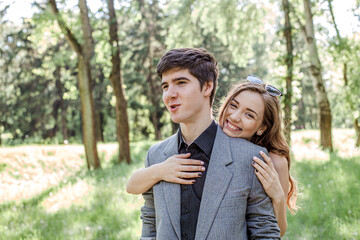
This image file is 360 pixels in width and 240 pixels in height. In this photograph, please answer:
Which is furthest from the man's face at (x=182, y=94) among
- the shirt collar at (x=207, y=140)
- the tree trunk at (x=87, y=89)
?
the tree trunk at (x=87, y=89)

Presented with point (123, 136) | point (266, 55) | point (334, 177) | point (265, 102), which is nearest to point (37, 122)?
point (123, 136)

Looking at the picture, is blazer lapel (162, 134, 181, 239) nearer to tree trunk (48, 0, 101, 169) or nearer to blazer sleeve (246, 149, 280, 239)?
blazer sleeve (246, 149, 280, 239)

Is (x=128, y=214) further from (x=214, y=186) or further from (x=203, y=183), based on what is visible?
(x=214, y=186)

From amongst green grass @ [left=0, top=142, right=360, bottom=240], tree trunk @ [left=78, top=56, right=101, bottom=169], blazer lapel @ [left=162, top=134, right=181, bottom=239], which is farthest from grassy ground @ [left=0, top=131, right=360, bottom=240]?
blazer lapel @ [left=162, top=134, right=181, bottom=239]

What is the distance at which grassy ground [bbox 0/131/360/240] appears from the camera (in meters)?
5.79

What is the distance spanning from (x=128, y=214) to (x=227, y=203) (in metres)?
4.82

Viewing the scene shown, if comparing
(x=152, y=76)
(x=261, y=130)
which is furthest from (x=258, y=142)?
(x=152, y=76)

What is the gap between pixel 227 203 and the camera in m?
2.22

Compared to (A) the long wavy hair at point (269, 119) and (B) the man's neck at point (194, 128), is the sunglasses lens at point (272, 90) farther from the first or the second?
(B) the man's neck at point (194, 128)

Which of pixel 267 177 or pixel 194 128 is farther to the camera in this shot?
pixel 194 128

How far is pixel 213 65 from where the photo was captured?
2.63 m

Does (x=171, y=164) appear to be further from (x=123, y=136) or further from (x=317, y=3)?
(x=317, y=3)

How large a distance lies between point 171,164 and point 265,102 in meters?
0.97

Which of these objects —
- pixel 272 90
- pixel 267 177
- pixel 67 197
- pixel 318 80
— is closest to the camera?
pixel 267 177
